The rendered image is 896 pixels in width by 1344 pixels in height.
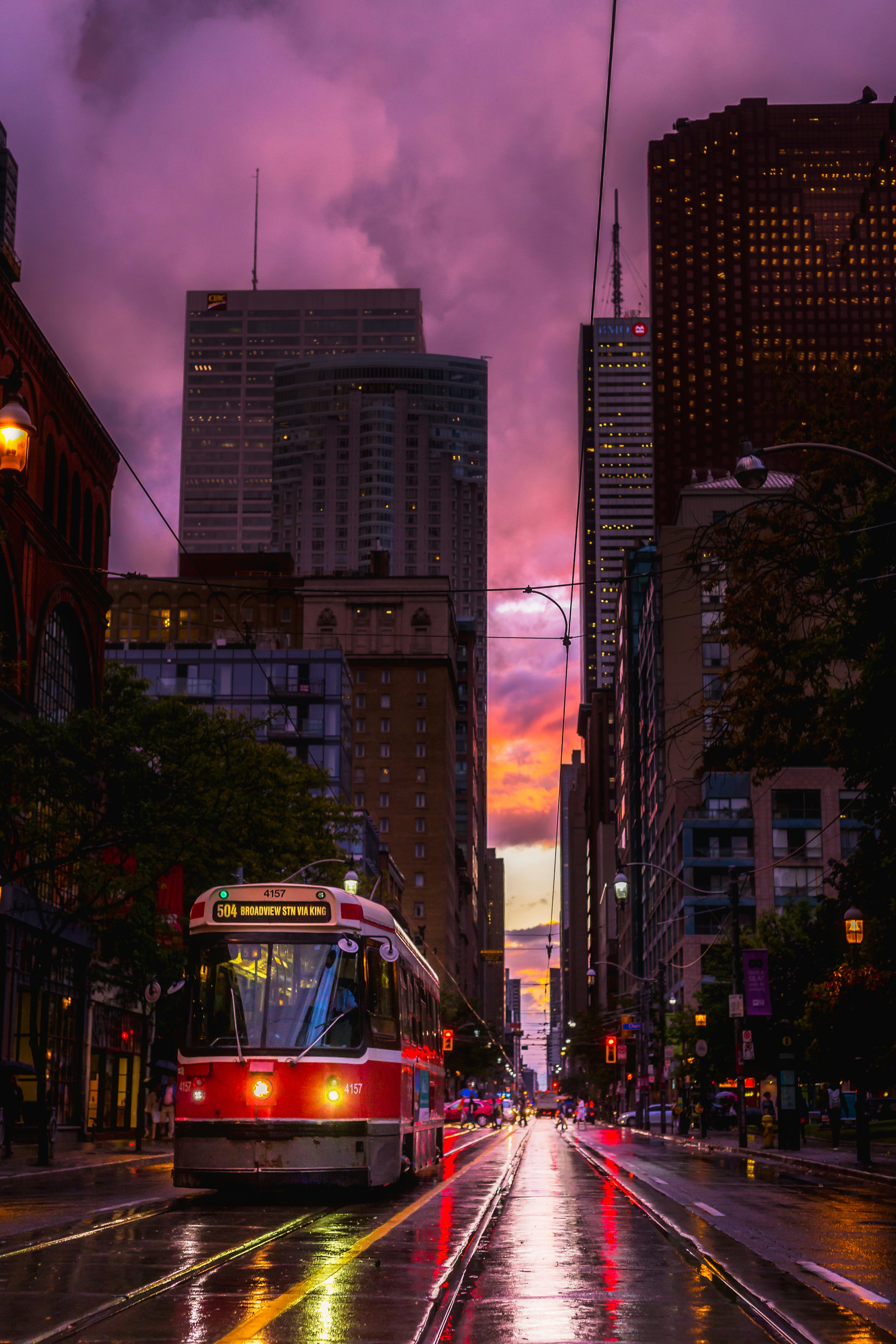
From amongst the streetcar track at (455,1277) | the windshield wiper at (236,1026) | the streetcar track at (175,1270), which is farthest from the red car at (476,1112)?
the streetcar track at (175,1270)

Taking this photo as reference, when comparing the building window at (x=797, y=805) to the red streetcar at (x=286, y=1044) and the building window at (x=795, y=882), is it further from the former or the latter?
the red streetcar at (x=286, y=1044)

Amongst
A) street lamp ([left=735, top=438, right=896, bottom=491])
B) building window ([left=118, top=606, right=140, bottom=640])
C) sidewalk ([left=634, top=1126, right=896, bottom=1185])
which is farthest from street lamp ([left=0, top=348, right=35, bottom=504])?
building window ([left=118, top=606, right=140, bottom=640])

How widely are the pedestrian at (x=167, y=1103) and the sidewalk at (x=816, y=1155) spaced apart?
51.1 ft

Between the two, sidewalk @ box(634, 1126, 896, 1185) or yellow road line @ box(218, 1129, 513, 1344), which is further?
sidewalk @ box(634, 1126, 896, 1185)

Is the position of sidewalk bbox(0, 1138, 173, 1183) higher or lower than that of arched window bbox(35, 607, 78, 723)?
lower

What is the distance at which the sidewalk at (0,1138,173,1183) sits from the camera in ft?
93.8

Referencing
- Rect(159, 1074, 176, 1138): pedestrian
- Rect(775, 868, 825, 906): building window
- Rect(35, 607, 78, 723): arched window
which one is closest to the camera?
Rect(35, 607, 78, 723): arched window

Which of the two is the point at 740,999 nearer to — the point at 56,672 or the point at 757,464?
the point at 56,672

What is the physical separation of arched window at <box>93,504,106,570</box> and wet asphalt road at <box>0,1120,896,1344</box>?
97.3ft

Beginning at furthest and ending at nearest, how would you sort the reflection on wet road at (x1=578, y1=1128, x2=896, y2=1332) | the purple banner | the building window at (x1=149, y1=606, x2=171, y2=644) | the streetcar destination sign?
the building window at (x1=149, y1=606, x2=171, y2=644) < the purple banner < the streetcar destination sign < the reflection on wet road at (x1=578, y1=1128, x2=896, y2=1332)

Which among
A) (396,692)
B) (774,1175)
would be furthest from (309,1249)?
(396,692)

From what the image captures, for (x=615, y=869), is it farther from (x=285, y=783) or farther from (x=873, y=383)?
(x=873, y=383)

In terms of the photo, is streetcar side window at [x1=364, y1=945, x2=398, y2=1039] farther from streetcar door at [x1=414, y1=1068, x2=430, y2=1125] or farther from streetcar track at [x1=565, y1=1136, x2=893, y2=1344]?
streetcar track at [x1=565, y1=1136, x2=893, y2=1344]

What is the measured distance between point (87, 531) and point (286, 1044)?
3203 cm
